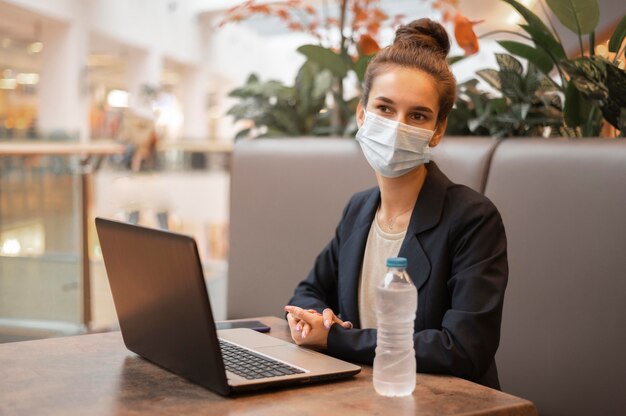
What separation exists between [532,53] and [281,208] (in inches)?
43.0

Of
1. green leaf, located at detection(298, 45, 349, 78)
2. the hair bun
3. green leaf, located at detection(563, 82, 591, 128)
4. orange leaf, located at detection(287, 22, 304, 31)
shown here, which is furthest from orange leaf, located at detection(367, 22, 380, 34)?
the hair bun

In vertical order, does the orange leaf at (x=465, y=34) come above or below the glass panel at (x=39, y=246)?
above

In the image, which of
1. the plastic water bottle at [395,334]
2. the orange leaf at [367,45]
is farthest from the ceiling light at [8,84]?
the plastic water bottle at [395,334]

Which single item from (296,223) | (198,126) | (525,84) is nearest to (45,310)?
(296,223)

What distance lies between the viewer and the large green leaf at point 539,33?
2.43 metres

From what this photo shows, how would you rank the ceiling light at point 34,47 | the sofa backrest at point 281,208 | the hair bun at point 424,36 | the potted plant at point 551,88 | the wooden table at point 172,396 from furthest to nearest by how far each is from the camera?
the ceiling light at point 34,47 → the sofa backrest at point 281,208 → the potted plant at point 551,88 → the hair bun at point 424,36 → the wooden table at point 172,396

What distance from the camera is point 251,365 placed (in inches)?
53.9

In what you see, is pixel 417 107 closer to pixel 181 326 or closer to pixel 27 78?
pixel 181 326

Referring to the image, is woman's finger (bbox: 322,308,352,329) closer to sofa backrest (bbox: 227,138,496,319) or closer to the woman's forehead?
the woman's forehead

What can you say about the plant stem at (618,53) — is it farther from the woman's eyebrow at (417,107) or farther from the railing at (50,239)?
the railing at (50,239)

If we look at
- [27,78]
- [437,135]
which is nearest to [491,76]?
[437,135]

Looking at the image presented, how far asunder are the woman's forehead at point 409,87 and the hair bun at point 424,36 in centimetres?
10

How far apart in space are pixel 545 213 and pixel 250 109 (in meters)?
1.73

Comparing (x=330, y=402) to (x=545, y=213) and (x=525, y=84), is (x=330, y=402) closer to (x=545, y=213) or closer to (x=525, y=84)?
(x=545, y=213)
